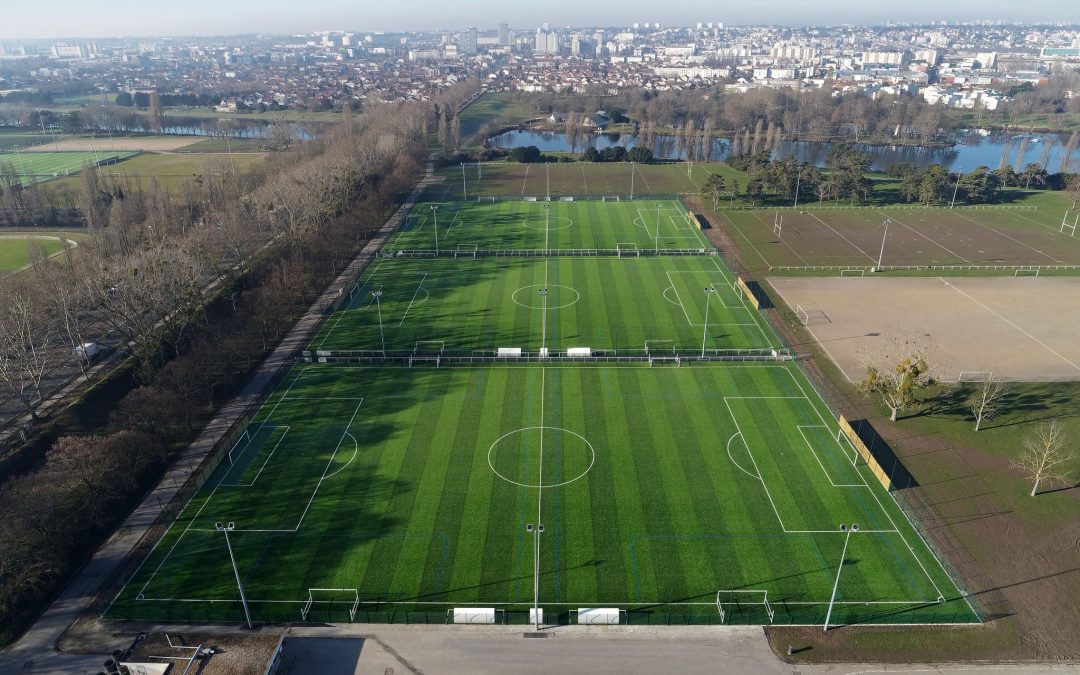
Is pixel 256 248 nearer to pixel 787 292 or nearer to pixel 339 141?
pixel 339 141

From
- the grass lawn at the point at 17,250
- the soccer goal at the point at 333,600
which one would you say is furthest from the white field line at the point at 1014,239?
the grass lawn at the point at 17,250

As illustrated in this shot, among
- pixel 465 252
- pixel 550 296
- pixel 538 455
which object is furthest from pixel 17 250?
pixel 538 455

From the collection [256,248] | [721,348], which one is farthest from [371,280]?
[721,348]

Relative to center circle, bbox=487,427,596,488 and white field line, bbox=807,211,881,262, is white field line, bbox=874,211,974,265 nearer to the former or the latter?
white field line, bbox=807,211,881,262

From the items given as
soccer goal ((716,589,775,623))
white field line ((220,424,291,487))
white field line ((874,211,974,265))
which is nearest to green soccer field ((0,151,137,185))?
white field line ((220,424,291,487))

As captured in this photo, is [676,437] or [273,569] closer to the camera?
[273,569]
